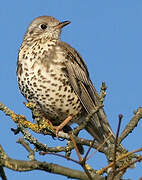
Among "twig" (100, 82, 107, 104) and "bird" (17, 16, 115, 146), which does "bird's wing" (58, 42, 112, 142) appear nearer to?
"bird" (17, 16, 115, 146)

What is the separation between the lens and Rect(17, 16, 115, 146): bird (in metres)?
7.05

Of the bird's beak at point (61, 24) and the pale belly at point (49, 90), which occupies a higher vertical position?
the bird's beak at point (61, 24)

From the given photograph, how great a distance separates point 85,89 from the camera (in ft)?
25.6

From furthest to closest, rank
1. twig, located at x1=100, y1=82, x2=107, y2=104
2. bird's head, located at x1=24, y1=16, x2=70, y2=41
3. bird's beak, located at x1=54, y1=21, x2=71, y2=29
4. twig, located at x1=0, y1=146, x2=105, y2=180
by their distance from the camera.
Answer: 1. bird's beak, located at x1=54, y1=21, x2=71, y2=29
2. bird's head, located at x1=24, y1=16, x2=70, y2=41
3. twig, located at x1=100, y1=82, x2=107, y2=104
4. twig, located at x1=0, y1=146, x2=105, y2=180

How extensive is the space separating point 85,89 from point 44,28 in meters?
1.64

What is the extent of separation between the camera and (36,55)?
7.38 meters

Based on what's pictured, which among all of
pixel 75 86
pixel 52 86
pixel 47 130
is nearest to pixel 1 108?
pixel 47 130

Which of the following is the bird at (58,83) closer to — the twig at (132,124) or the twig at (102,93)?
the twig at (132,124)

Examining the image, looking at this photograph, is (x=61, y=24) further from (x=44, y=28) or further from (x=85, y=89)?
(x=85, y=89)

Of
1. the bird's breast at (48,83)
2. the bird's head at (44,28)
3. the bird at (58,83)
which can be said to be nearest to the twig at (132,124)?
the bird at (58,83)

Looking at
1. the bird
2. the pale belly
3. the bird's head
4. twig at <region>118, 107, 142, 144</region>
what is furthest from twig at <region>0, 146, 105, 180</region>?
the bird's head

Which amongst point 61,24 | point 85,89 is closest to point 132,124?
point 85,89

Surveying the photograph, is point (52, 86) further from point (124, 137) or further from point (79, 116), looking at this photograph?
point (124, 137)

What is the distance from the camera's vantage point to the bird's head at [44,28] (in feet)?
27.1
